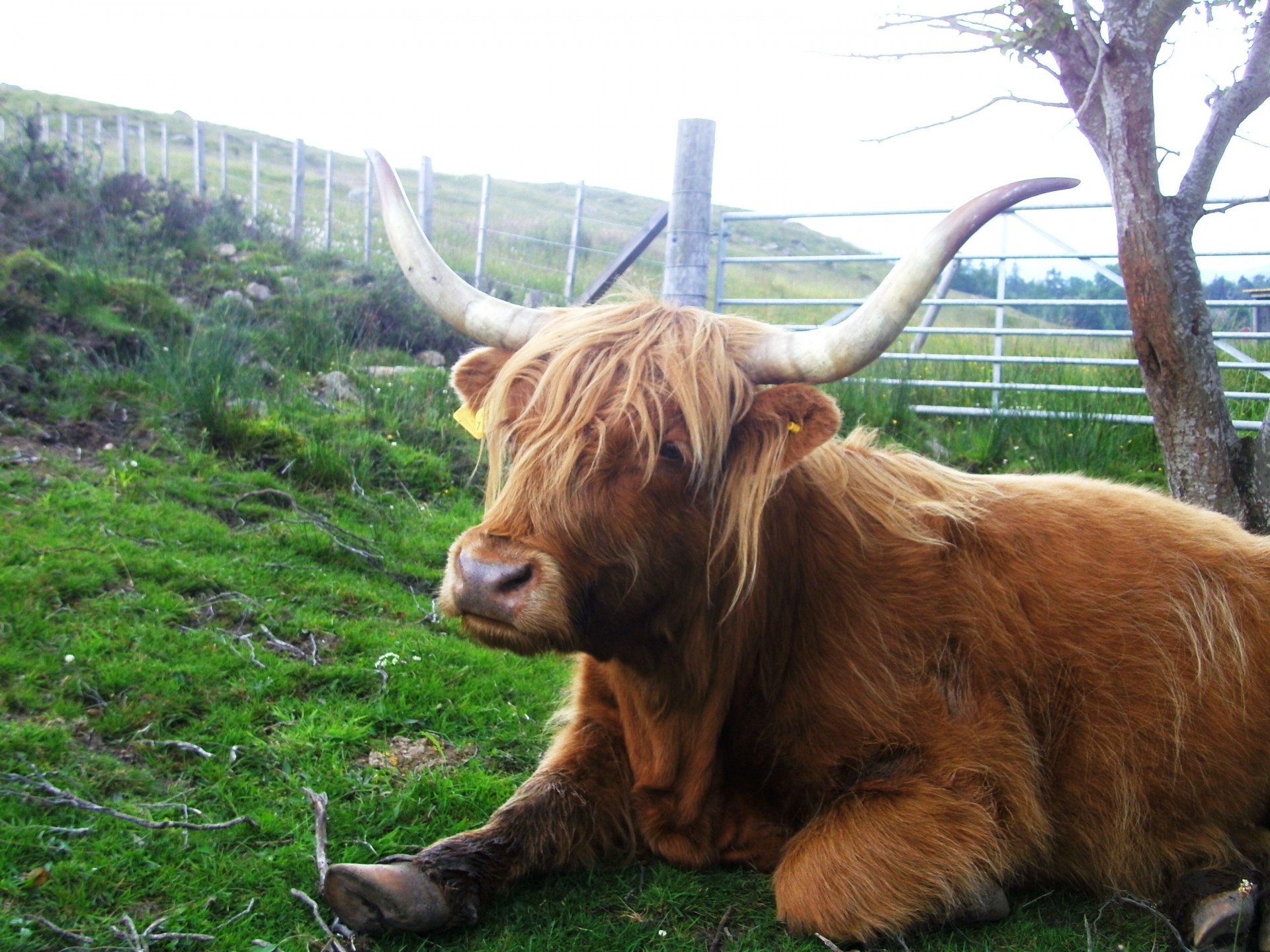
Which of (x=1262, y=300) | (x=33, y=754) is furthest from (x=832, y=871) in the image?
(x=1262, y=300)

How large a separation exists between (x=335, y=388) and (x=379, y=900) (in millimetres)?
5512

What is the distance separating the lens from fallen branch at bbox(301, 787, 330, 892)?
8.76 feet

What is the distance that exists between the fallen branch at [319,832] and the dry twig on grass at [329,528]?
2224mm

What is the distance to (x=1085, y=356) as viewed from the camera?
841 cm

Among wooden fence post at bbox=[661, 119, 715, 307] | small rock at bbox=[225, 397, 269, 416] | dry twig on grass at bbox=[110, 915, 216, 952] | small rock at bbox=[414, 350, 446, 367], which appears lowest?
dry twig on grass at bbox=[110, 915, 216, 952]

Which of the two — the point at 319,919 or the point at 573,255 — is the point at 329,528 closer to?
the point at 319,919

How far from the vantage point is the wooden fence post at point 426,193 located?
49.9 feet

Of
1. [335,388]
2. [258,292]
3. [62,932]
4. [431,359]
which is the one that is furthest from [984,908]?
[258,292]

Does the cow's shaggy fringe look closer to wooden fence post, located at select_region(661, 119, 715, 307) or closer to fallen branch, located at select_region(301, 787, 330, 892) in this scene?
fallen branch, located at select_region(301, 787, 330, 892)

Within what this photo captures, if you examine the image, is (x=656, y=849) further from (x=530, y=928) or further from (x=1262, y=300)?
(x=1262, y=300)

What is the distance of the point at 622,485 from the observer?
8.54 feet

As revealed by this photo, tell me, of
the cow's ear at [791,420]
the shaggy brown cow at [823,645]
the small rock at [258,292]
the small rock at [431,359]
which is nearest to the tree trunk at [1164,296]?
the shaggy brown cow at [823,645]

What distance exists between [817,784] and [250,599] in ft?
8.34

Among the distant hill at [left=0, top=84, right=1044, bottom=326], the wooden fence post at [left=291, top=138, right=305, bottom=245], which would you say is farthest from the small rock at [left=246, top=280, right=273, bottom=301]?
the wooden fence post at [left=291, top=138, right=305, bottom=245]
